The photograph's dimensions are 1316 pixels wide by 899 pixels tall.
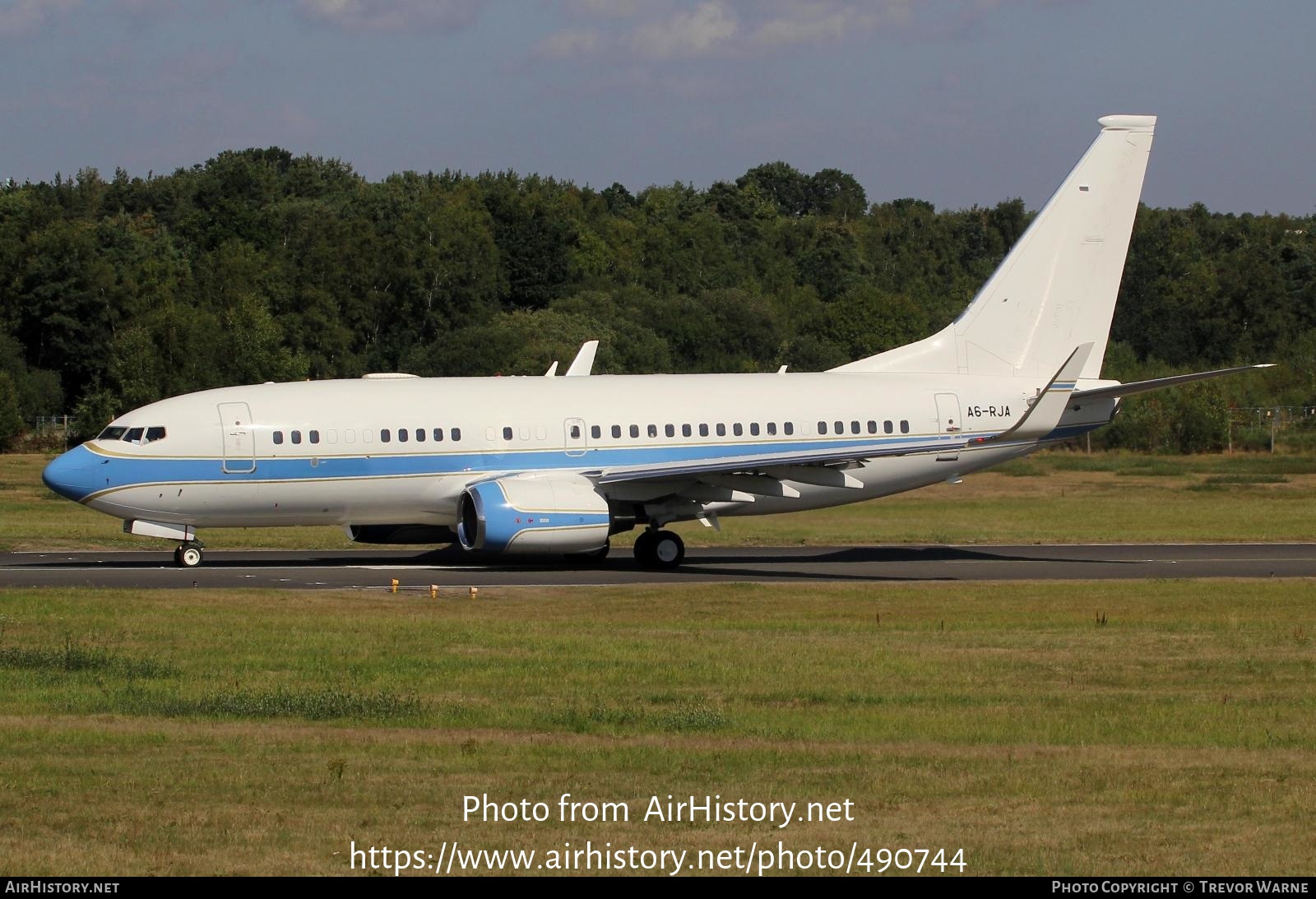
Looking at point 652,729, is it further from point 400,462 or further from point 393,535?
point 393,535

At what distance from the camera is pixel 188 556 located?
3150 cm

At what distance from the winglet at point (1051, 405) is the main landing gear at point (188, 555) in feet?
51.1

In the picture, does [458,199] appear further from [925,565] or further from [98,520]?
[925,565]

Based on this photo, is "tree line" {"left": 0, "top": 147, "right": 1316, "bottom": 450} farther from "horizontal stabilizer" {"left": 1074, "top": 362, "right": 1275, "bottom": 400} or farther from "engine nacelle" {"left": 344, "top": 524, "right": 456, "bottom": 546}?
"engine nacelle" {"left": 344, "top": 524, "right": 456, "bottom": 546}

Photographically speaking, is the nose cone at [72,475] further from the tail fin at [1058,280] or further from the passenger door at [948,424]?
the passenger door at [948,424]

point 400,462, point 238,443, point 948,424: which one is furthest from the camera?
point 948,424

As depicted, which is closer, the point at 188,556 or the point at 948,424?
the point at 188,556

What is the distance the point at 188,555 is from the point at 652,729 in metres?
18.8

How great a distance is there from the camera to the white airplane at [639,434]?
30609 millimetres

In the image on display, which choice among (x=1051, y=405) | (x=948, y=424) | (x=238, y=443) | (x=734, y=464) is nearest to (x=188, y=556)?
(x=238, y=443)

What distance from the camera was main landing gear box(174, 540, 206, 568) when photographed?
31.5m

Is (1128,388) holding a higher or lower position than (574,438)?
higher

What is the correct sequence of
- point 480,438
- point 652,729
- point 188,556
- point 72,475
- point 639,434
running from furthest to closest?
point 639,434, point 480,438, point 188,556, point 72,475, point 652,729

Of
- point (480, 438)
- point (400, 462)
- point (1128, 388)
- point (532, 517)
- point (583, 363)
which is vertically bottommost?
point (532, 517)
